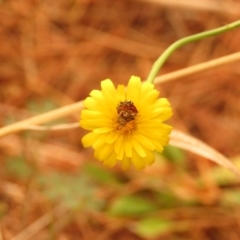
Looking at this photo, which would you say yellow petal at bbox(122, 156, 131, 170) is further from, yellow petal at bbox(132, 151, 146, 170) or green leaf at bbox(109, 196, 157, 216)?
green leaf at bbox(109, 196, 157, 216)

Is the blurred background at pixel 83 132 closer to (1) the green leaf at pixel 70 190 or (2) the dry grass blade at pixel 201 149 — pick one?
(1) the green leaf at pixel 70 190

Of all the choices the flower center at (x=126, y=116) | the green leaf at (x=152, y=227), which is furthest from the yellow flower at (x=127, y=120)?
the green leaf at (x=152, y=227)

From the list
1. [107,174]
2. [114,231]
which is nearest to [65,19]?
[107,174]

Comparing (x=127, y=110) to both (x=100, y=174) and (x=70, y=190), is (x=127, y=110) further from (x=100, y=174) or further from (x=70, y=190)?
(x=100, y=174)

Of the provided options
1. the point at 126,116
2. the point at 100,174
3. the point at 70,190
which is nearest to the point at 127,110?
the point at 126,116

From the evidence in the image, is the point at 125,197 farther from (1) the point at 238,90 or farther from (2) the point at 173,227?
(1) the point at 238,90

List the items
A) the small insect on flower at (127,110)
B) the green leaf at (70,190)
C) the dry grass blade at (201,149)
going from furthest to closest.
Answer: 1. the green leaf at (70,190)
2. the dry grass blade at (201,149)
3. the small insect on flower at (127,110)

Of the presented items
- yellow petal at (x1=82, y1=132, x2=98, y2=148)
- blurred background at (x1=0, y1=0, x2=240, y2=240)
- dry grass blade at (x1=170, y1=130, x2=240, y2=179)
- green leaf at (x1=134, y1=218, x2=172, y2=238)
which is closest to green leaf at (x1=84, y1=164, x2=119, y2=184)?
blurred background at (x1=0, y1=0, x2=240, y2=240)
